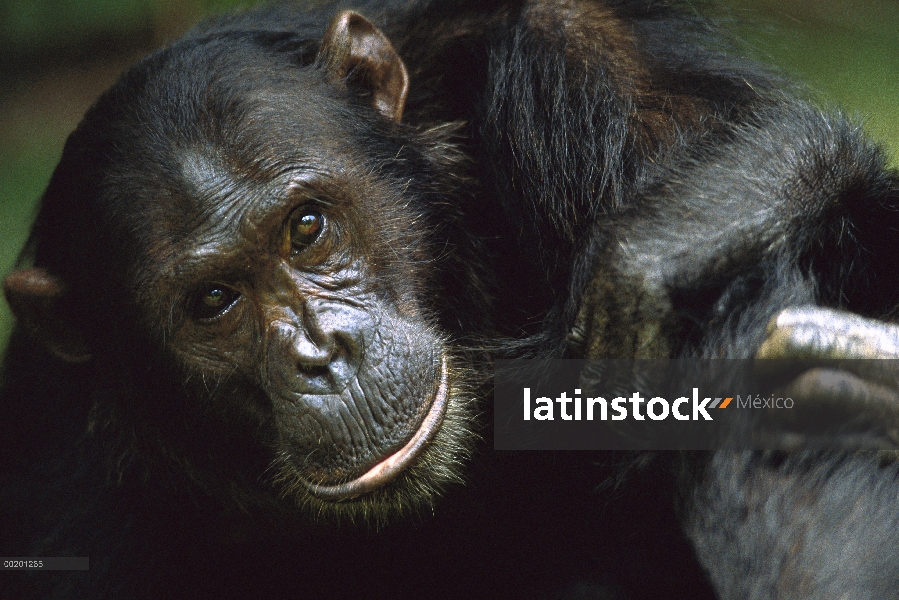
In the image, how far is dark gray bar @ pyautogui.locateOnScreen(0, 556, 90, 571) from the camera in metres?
3.79

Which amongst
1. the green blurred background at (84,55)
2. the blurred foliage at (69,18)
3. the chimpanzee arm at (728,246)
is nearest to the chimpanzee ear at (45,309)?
the chimpanzee arm at (728,246)

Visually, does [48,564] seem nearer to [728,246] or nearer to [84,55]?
[728,246]

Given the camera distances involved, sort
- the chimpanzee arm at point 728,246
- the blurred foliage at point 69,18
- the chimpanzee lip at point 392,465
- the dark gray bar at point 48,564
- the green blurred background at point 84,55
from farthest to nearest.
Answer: the blurred foliage at point 69,18 < the green blurred background at point 84,55 < the dark gray bar at point 48,564 < the chimpanzee lip at point 392,465 < the chimpanzee arm at point 728,246

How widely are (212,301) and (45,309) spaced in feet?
2.26

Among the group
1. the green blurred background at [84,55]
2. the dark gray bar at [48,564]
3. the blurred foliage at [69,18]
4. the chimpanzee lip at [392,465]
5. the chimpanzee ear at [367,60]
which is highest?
the blurred foliage at [69,18]

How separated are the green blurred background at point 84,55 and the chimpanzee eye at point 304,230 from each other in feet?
11.3

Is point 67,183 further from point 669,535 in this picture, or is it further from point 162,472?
point 669,535

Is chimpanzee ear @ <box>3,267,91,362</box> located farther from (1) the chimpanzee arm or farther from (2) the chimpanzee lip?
(1) the chimpanzee arm

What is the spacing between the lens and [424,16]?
373 cm

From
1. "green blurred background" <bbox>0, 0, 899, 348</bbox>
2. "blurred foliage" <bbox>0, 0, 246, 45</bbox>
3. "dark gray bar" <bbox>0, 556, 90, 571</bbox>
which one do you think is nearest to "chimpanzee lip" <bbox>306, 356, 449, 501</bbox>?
"dark gray bar" <bbox>0, 556, 90, 571</bbox>

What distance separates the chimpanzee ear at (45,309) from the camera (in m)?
3.38

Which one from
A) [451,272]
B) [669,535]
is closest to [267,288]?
[451,272]

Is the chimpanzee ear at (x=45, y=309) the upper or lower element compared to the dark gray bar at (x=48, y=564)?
upper

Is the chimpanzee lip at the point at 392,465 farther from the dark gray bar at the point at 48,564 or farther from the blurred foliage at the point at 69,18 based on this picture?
the blurred foliage at the point at 69,18
